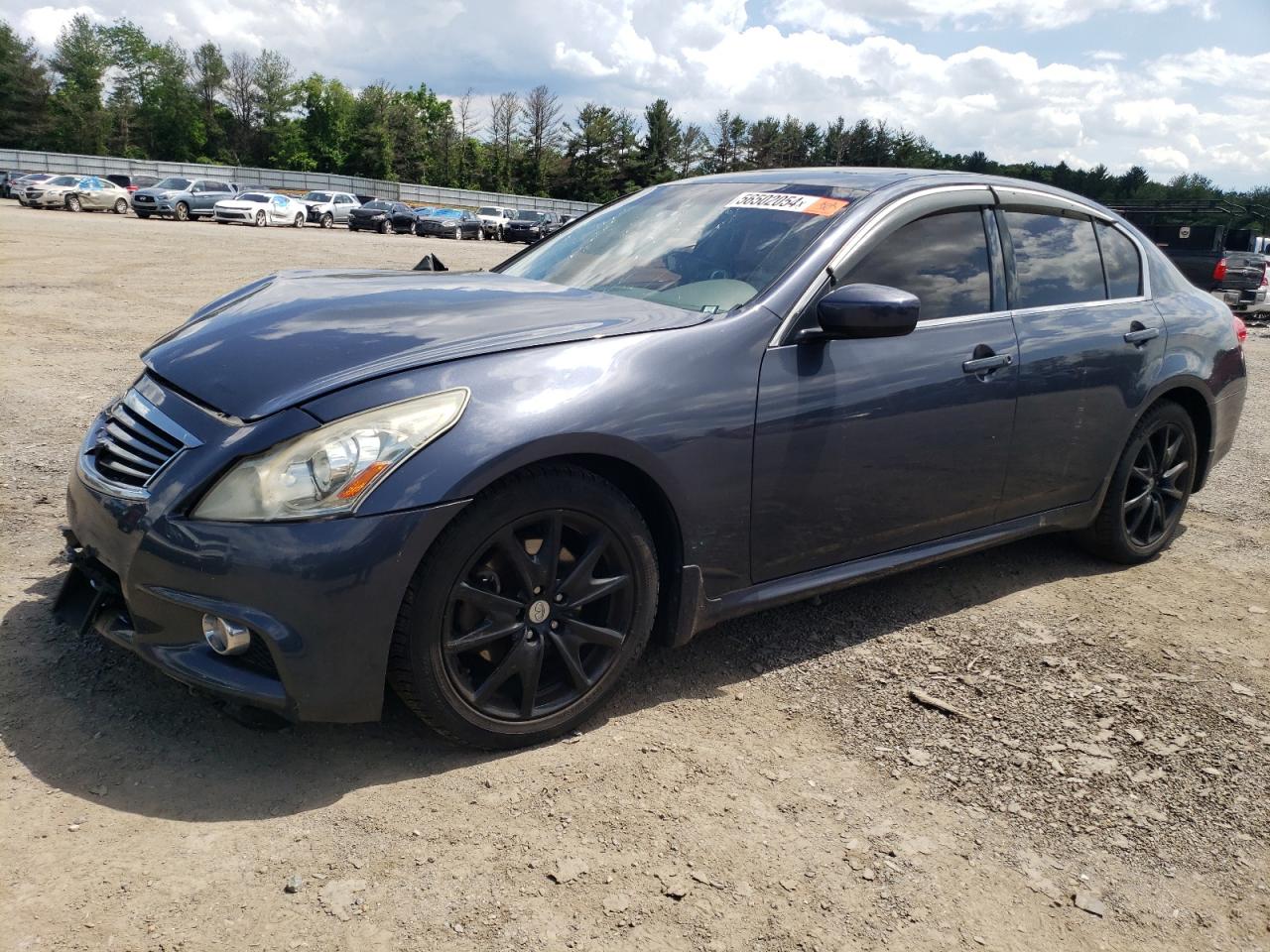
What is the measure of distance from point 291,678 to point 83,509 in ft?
2.81

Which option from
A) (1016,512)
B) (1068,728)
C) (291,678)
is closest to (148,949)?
(291,678)

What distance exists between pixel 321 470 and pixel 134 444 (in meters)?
0.68

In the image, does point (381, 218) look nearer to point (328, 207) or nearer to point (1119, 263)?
point (328, 207)

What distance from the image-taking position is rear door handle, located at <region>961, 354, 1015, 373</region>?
3570mm

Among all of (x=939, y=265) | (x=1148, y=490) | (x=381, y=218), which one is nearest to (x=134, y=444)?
(x=939, y=265)

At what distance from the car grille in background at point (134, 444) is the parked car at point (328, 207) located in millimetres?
42147

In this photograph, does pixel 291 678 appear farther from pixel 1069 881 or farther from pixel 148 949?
pixel 1069 881

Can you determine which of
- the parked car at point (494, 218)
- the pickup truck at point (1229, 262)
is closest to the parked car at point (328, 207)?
the parked car at point (494, 218)

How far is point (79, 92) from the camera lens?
79688 millimetres

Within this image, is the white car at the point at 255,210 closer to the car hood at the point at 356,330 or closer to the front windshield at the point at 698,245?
the front windshield at the point at 698,245

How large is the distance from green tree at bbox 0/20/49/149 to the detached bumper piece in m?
88.2

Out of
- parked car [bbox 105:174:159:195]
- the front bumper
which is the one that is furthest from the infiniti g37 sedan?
parked car [bbox 105:174:159:195]

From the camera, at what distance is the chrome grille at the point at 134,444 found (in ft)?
8.50

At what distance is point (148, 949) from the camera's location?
1.98 m
